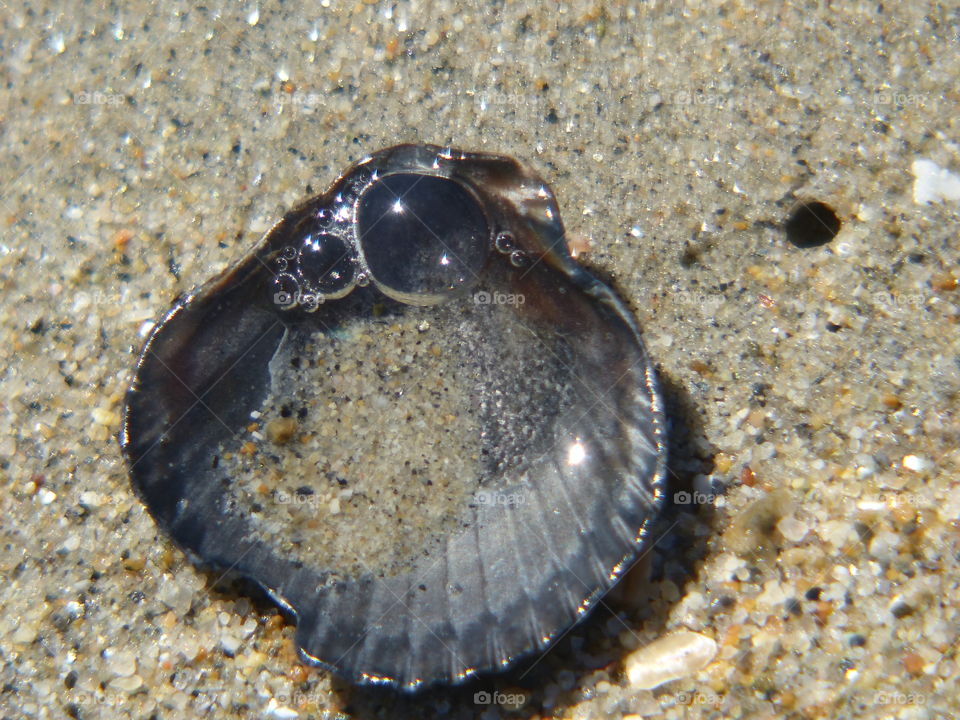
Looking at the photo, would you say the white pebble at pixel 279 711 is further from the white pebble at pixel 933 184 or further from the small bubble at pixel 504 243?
the white pebble at pixel 933 184

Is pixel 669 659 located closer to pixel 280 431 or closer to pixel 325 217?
pixel 280 431

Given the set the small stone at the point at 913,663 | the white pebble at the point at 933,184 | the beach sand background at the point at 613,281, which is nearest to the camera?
the small stone at the point at 913,663

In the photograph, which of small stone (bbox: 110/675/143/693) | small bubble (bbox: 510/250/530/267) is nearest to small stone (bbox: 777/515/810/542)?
small bubble (bbox: 510/250/530/267)

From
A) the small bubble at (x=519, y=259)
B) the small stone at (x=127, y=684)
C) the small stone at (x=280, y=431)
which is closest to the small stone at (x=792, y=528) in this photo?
the small bubble at (x=519, y=259)

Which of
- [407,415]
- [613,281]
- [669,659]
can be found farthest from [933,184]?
[407,415]

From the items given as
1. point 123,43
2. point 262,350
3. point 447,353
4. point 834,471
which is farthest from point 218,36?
point 834,471

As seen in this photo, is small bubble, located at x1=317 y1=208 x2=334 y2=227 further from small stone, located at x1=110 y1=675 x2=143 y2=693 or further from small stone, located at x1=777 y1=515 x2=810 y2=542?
small stone, located at x1=777 y1=515 x2=810 y2=542

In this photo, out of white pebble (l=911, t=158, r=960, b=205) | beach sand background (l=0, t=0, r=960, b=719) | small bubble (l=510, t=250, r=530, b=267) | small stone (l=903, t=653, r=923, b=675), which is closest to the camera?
small stone (l=903, t=653, r=923, b=675)

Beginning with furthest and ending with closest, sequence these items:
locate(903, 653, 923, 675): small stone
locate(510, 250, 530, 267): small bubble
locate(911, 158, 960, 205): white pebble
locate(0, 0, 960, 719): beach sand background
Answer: locate(911, 158, 960, 205): white pebble, locate(510, 250, 530, 267): small bubble, locate(0, 0, 960, 719): beach sand background, locate(903, 653, 923, 675): small stone
